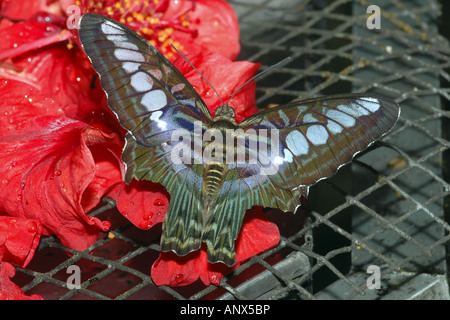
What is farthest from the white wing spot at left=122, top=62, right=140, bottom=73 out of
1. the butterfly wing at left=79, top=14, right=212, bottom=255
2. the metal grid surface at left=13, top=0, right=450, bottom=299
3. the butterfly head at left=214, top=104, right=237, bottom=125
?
the metal grid surface at left=13, top=0, right=450, bottom=299

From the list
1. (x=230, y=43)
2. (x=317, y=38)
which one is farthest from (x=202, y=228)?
(x=317, y=38)

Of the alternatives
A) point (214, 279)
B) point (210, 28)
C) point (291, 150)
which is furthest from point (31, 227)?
point (210, 28)

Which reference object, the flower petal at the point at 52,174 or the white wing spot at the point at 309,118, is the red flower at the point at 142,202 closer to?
the flower petal at the point at 52,174

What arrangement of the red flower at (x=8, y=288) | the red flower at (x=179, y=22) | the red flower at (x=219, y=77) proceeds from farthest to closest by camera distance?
the red flower at (x=179, y=22)
the red flower at (x=219, y=77)
the red flower at (x=8, y=288)

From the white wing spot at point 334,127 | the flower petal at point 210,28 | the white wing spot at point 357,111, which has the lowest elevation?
the white wing spot at point 334,127

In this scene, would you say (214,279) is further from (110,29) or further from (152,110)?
(110,29)

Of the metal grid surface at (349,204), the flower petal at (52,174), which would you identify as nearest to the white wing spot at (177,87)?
the flower petal at (52,174)

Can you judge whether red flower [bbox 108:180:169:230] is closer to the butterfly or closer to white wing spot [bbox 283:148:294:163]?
the butterfly

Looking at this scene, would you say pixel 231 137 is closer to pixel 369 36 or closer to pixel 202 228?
pixel 202 228
